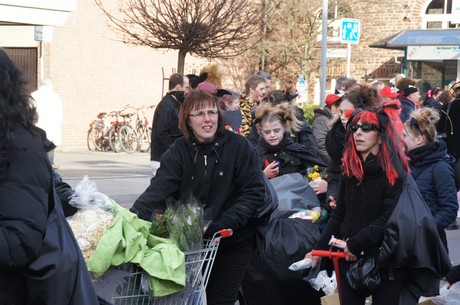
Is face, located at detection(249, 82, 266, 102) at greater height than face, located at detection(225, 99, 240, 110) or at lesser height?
greater

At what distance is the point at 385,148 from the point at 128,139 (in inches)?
791

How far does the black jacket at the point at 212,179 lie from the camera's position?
5055 mm

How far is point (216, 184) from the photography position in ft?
16.7

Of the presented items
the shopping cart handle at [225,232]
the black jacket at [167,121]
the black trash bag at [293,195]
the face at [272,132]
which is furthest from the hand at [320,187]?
the black jacket at [167,121]

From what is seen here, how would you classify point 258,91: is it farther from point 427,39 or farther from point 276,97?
point 427,39

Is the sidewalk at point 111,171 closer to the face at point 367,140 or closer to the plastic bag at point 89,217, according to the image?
the face at point 367,140

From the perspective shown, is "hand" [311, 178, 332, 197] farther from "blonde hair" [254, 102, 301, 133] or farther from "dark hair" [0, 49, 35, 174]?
"dark hair" [0, 49, 35, 174]

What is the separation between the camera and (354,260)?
5.20m

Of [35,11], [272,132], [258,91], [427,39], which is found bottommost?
[272,132]

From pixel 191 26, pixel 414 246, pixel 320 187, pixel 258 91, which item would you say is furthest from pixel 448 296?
pixel 191 26

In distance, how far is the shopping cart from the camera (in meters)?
4.18

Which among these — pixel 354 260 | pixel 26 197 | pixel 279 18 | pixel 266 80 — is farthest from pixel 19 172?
pixel 279 18

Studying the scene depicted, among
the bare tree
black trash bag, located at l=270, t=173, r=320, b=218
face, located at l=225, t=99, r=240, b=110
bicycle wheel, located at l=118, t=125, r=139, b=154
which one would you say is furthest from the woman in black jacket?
bicycle wheel, located at l=118, t=125, r=139, b=154

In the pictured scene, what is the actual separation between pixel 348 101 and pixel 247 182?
3.12 meters
